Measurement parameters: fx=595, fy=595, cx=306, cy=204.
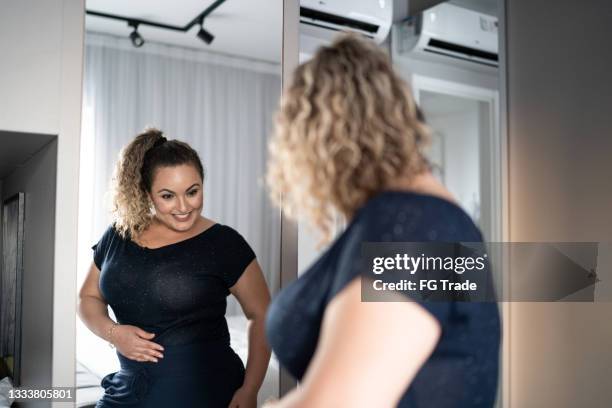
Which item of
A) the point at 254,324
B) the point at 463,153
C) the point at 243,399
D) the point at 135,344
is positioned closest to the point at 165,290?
the point at 135,344

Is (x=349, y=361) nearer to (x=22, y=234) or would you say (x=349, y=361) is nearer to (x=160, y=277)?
(x=160, y=277)

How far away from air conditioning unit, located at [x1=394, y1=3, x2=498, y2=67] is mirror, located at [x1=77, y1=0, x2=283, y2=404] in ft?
2.58

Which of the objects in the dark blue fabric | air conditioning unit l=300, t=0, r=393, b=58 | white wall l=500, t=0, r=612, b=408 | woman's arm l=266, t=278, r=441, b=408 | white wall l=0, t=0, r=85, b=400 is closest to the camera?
woman's arm l=266, t=278, r=441, b=408

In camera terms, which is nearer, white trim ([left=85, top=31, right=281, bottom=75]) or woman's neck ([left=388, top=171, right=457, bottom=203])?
woman's neck ([left=388, top=171, right=457, bottom=203])

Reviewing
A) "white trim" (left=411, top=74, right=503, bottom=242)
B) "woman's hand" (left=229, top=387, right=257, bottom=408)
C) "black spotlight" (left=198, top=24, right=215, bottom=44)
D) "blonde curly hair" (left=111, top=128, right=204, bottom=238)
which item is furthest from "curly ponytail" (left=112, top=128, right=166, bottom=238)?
"white trim" (left=411, top=74, right=503, bottom=242)

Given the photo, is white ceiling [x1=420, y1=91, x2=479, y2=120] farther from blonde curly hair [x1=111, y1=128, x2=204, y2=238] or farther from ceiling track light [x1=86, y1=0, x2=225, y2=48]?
blonde curly hair [x1=111, y1=128, x2=204, y2=238]

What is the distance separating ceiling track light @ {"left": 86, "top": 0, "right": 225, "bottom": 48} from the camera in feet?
4.95

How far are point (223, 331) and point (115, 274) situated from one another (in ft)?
1.04

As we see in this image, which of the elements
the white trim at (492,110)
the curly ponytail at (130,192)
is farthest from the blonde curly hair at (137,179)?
the white trim at (492,110)

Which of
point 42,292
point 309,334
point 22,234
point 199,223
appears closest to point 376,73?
point 309,334

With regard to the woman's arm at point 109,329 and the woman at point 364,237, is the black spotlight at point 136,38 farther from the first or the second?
the woman at point 364,237

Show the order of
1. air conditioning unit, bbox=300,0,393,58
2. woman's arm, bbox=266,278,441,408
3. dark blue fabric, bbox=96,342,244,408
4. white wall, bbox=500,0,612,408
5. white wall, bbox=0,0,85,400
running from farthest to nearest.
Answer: white wall, bbox=500,0,612,408 → air conditioning unit, bbox=300,0,393,58 → dark blue fabric, bbox=96,342,244,408 → white wall, bbox=0,0,85,400 → woman's arm, bbox=266,278,441,408

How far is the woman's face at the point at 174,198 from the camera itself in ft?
5.08

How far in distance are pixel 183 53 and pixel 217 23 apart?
14 cm
